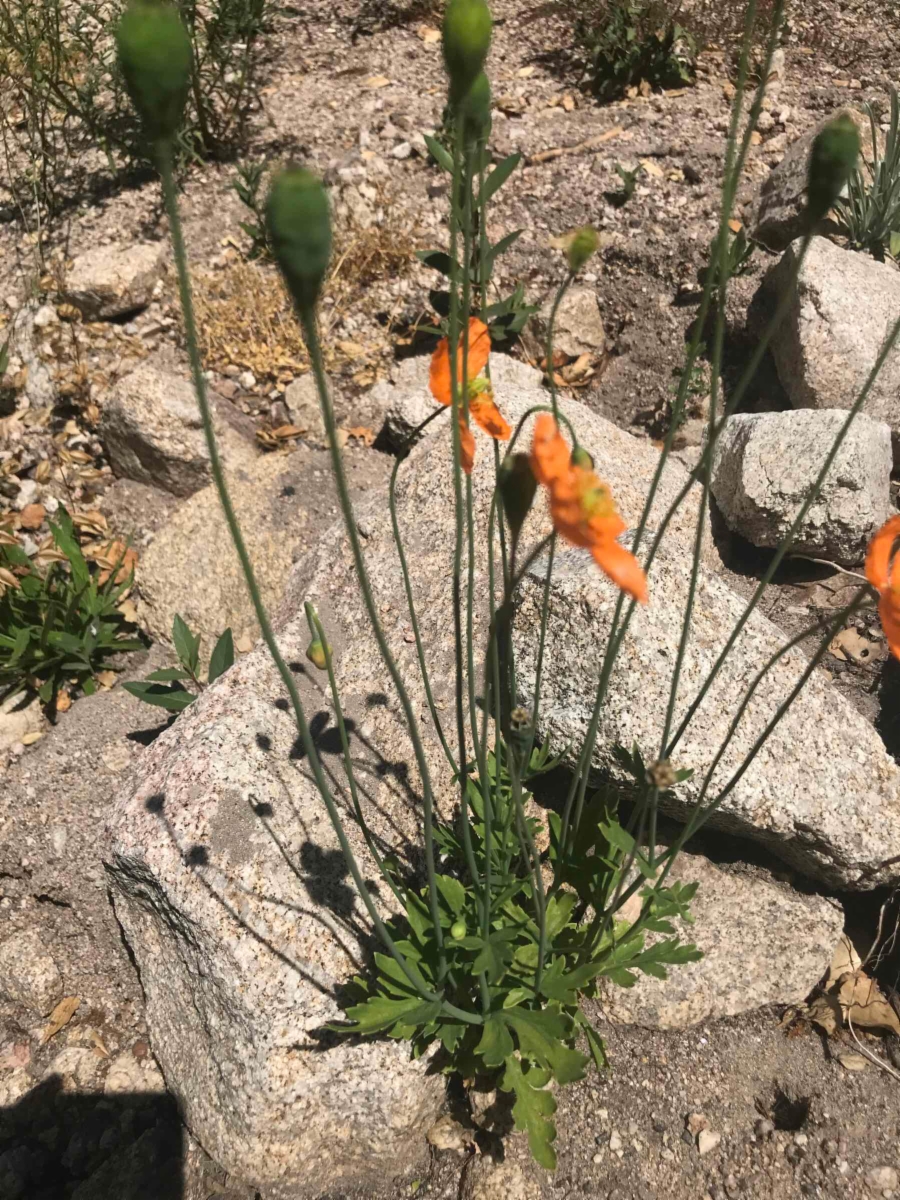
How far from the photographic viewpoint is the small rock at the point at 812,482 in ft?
11.0

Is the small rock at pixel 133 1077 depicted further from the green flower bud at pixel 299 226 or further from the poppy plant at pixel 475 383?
the green flower bud at pixel 299 226

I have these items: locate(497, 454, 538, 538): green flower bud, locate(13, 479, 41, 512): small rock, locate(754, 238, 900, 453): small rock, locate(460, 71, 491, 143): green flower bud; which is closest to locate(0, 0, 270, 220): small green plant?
locate(13, 479, 41, 512): small rock

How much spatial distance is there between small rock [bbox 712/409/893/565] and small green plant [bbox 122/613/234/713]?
200 cm

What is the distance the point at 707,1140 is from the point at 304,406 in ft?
11.2

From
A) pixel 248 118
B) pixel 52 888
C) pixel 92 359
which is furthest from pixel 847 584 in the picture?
pixel 248 118

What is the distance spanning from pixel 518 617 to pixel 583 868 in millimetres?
809

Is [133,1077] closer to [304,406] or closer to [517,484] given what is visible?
[517,484]

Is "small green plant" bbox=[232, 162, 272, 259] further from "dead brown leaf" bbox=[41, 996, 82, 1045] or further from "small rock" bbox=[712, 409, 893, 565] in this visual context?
"dead brown leaf" bbox=[41, 996, 82, 1045]

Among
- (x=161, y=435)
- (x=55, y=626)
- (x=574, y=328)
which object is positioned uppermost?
(x=574, y=328)

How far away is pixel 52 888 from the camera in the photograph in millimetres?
3070

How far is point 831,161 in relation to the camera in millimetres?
1160

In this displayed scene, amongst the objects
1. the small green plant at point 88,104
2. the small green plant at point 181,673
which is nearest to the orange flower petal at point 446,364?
the small green plant at point 181,673

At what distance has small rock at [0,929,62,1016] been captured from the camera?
2.92 metres

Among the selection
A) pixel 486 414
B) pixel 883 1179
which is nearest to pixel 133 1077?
pixel 883 1179
